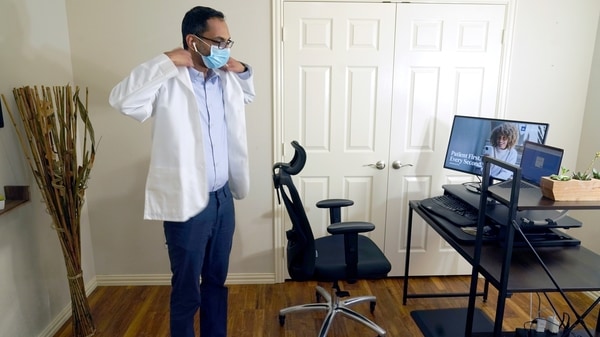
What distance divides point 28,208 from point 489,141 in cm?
262

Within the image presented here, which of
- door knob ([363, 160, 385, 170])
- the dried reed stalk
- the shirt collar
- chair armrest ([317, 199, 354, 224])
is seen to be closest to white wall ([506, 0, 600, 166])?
door knob ([363, 160, 385, 170])

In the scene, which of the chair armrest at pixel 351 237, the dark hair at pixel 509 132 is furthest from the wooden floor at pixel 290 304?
the dark hair at pixel 509 132

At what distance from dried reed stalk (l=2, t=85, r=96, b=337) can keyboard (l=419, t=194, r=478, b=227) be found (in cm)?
191

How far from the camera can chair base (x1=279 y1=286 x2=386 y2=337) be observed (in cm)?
218

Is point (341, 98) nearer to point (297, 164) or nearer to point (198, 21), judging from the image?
point (297, 164)

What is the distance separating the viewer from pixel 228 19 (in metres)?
2.46

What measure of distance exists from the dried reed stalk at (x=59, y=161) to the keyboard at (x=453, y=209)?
1.91 meters

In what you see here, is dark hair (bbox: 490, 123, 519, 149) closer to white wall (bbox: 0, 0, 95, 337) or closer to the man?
the man

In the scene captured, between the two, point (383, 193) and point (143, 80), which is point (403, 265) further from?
point (143, 80)

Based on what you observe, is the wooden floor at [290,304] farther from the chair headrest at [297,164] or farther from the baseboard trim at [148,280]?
the chair headrest at [297,164]

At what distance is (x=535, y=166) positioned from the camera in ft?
5.78

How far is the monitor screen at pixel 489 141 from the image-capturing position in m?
2.17

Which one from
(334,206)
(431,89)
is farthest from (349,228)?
(431,89)

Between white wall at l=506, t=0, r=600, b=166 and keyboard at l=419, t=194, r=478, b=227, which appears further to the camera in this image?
white wall at l=506, t=0, r=600, b=166
